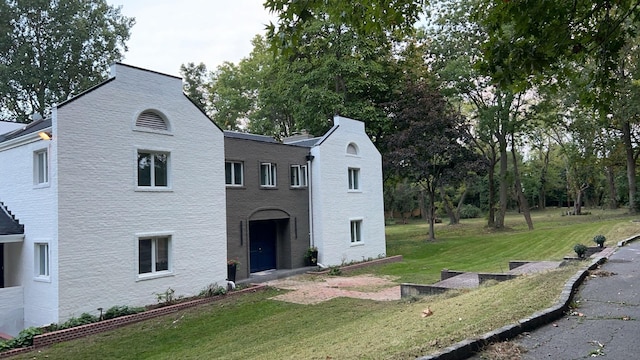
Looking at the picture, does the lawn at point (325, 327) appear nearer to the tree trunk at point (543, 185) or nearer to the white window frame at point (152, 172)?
the white window frame at point (152, 172)

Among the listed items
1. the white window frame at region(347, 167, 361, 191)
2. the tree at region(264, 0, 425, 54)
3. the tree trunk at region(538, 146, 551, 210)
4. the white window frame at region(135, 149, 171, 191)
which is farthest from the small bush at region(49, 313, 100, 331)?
the tree trunk at region(538, 146, 551, 210)

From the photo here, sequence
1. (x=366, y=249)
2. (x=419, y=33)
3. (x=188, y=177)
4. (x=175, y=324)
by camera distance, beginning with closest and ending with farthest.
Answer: (x=175, y=324), (x=188, y=177), (x=366, y=249), (x=419, y=33)

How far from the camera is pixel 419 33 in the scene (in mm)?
33250

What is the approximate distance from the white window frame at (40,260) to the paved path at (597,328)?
42.2 feet

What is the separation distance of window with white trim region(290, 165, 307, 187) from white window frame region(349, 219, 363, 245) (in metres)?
3.42

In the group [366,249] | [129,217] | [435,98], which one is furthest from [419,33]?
[129,217]

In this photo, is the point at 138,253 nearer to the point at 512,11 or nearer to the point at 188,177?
the point at 188,177

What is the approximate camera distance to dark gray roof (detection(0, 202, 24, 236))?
546 inches

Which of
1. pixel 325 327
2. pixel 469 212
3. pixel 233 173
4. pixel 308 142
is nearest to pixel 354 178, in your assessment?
pixel 308 142

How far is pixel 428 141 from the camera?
28156 mm

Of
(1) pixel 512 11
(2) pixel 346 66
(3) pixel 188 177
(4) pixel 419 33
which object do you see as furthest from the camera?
(4) pixel 419 33

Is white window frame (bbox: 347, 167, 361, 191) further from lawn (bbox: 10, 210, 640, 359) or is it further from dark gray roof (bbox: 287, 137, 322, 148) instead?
lawn (bbox: 10, 210, 640, 359)

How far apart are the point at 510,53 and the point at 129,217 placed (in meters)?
12.0

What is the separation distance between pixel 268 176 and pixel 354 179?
19.4 feet
